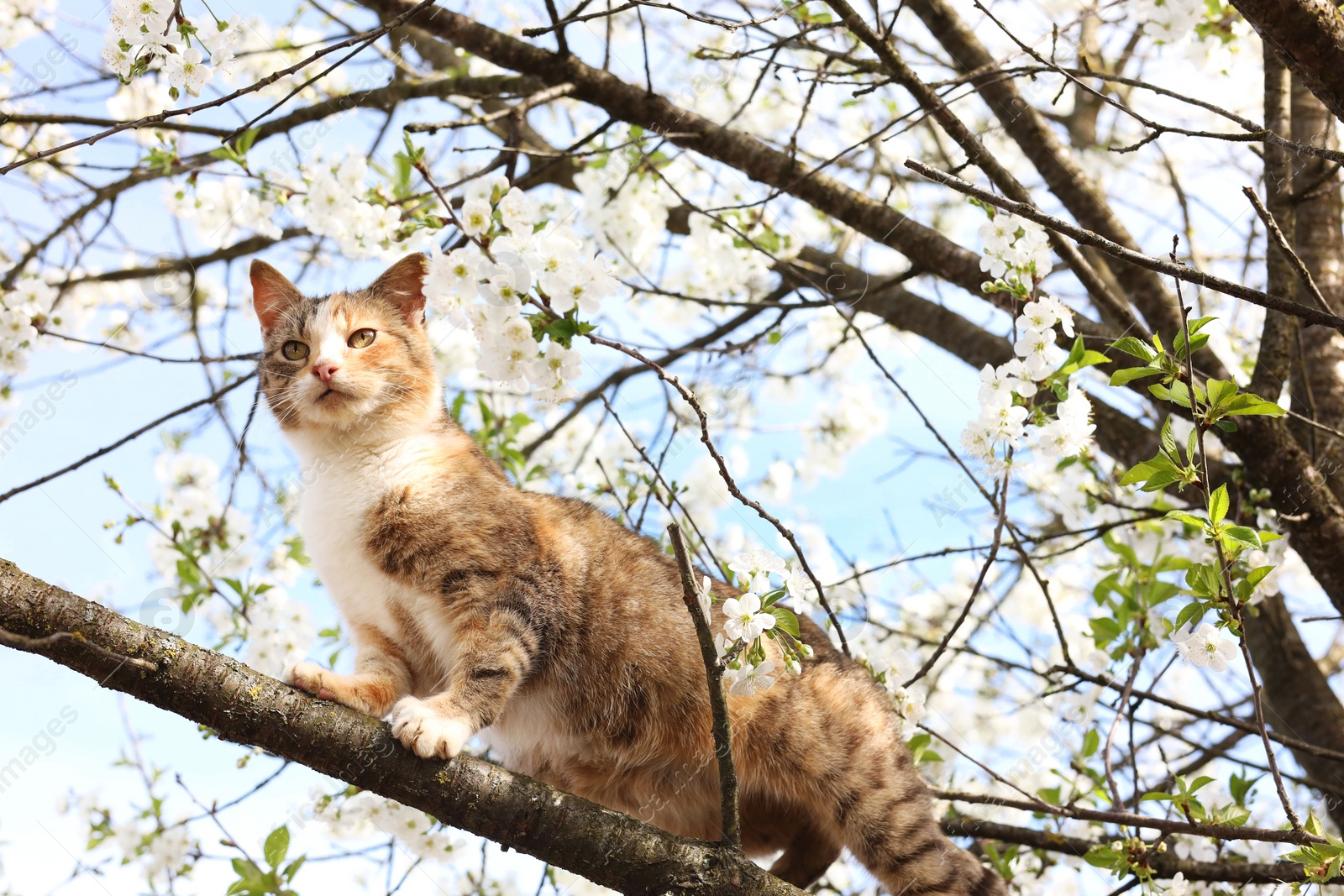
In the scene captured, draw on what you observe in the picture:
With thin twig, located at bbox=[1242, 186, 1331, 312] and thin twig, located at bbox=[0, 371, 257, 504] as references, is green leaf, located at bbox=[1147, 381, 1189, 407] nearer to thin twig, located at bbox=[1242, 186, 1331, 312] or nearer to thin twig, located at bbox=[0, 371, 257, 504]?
thin twig, located at bbox=[1242, 186, 1331, 312]

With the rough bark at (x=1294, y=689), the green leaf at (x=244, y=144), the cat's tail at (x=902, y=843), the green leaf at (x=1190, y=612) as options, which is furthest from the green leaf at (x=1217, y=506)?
the green leaf at (x=244, y=144)

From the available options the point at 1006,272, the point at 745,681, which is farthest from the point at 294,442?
the point at 1006,272

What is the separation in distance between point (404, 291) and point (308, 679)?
1.56 metres

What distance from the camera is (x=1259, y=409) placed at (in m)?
2.07

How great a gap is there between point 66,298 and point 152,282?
17.6 inches

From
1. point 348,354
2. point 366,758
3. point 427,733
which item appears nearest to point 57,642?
point 366,758

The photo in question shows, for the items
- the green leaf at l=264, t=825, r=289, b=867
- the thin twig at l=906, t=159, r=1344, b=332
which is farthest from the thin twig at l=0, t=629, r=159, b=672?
the thin twig at l=906, t=159, r=1344, b=332

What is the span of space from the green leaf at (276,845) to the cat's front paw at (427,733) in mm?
1124

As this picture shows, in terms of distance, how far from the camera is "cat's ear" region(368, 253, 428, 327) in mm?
3455

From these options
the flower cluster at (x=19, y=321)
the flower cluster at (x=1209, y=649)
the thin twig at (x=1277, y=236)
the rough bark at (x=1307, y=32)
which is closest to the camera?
the thin twig at (x=1277, y=236)

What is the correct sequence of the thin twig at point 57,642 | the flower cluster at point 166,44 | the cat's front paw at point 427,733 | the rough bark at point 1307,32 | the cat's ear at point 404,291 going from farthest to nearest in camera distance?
the cat's ear at point 404,291 < the flower cluster at point 166,44 < the cat's front paw at point 427,733 < the rough bark at point 1307,32 < the thin twig at point 57,642

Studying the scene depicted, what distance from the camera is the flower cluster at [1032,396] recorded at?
2725mm

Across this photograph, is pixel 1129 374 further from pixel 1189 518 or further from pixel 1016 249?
pixel 1016 249

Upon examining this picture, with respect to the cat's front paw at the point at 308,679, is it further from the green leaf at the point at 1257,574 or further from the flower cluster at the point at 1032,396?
the green leaf at the point at 1257,574
